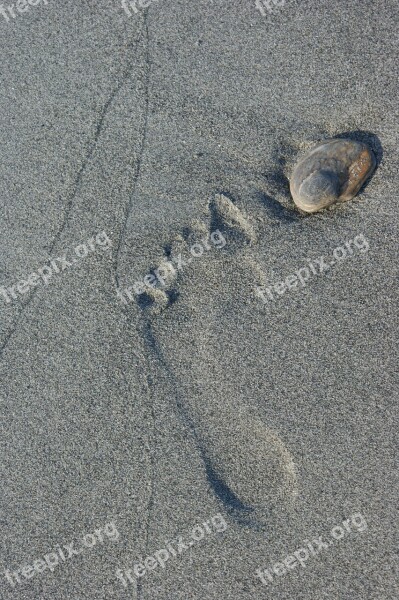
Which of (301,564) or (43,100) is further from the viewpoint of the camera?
(43,100)

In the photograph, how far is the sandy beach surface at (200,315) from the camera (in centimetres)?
211

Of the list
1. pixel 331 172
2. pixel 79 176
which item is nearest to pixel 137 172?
pixel 79 176

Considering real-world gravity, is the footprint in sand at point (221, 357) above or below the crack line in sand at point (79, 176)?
below

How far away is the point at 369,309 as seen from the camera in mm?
2119

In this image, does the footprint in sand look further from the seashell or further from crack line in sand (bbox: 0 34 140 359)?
crack line in sand (bbox: 0 34 140 359)

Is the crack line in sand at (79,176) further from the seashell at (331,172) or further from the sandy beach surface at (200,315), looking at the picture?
the seashell at (331,172)

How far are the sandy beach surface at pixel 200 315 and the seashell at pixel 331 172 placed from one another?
2.7 inches

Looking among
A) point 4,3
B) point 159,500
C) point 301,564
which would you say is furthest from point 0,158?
point 301,564

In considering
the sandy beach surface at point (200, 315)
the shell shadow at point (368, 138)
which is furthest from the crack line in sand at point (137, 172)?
the shell shadow at point (368, 138)

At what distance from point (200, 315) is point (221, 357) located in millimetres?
213

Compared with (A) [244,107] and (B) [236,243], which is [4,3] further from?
(B) [236,243]

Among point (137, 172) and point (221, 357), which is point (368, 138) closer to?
point (137, 172)

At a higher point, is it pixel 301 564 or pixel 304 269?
pixel 304 269

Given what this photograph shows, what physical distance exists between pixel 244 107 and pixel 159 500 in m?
1.84
